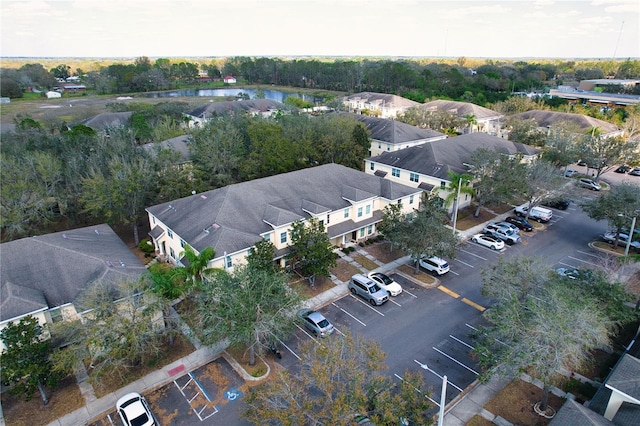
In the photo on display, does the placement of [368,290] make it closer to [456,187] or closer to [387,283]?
[387,283]

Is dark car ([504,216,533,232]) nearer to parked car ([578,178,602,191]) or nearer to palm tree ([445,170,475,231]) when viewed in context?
palm tree ([445,170,475,231])

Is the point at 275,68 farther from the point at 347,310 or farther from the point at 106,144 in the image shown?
the point at 347,310

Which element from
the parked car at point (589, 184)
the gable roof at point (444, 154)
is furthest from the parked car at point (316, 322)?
the parked car at point (589, 184)

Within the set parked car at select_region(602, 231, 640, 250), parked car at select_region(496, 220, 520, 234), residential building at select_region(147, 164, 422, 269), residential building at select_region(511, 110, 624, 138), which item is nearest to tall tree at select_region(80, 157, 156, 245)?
residential building at select_region(147, 164, 422, 269)

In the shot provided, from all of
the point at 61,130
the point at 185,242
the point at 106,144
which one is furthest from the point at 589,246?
the point at 61,130

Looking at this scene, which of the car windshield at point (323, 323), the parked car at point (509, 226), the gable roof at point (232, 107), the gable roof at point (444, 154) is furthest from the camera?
the gable roof at point (232, 107)

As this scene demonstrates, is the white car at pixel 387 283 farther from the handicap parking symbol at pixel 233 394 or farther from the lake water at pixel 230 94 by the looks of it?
the lake water at pixel 230 94
